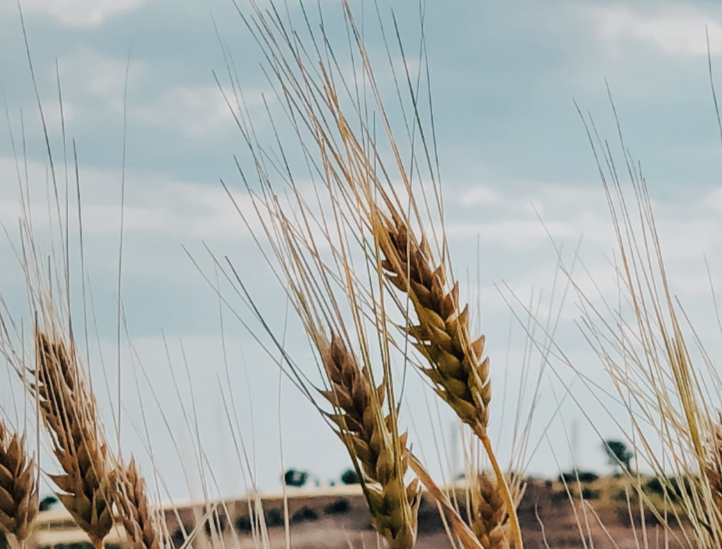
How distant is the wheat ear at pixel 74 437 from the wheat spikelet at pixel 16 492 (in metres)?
0.04

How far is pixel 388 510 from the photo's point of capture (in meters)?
0.82

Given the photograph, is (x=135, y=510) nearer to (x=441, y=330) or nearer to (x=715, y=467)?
(x=441, y=330)

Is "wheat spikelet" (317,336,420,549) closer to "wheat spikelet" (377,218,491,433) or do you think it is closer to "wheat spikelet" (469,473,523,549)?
"wheat spikelet" (377,218,491,433)

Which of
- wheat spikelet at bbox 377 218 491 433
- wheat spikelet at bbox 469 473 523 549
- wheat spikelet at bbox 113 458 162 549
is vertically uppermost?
wheat spikelet at bbox 377 218 491 433

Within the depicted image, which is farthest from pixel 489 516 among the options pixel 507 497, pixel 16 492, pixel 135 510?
pixel 16 492

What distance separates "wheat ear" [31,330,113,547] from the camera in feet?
3.20

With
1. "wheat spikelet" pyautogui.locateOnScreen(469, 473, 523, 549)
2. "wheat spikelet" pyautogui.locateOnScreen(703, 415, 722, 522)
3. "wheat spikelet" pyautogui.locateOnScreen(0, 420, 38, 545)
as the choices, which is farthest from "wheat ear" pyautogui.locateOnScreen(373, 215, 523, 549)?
"wheat spikelet" pyautogui.locateOnScreen(0, 420, 38, 545)

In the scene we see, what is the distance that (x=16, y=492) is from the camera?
3.34 ft

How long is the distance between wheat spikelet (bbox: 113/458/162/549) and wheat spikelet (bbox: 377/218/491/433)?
38cm

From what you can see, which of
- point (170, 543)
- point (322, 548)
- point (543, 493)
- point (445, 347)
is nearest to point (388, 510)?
point (445, 347)

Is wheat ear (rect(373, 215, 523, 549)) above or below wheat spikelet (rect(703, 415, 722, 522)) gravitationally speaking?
above

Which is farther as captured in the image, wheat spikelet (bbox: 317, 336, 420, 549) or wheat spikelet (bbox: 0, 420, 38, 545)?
wheat spikelet (bbox: 0, 420, 38, 545)

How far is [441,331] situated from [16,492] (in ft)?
1.77

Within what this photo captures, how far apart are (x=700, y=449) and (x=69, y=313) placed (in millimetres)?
767
